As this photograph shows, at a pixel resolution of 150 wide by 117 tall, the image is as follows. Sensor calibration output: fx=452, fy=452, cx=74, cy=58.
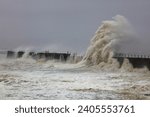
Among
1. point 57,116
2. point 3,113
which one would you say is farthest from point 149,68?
point 3,113

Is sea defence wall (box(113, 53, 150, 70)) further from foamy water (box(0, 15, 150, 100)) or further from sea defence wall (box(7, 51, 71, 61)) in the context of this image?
sea defence wall (box(7, 51, 71, 61))

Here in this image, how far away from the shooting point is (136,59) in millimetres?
5102

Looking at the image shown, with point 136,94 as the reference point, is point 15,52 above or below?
above

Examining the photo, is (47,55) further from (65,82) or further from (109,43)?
(109,43)

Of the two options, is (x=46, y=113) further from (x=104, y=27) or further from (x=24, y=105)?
(x=104, y=27)

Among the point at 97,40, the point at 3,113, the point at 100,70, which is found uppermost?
the point at 97,40

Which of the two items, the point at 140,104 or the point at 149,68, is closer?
the point at 140,104

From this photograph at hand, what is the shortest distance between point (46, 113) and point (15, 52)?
96 centimetres

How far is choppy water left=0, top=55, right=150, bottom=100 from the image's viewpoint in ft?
15.3

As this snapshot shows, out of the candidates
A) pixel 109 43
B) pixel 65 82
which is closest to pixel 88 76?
pixel 65 82

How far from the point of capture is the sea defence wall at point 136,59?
5.03 meters

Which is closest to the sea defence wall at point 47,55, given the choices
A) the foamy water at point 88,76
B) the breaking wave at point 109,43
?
the foamy water at point 88,76

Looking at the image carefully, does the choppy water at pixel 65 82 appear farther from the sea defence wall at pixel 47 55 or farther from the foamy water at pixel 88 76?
the sea defence wall at pixel 47 55

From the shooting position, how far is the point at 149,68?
5.05 metres
